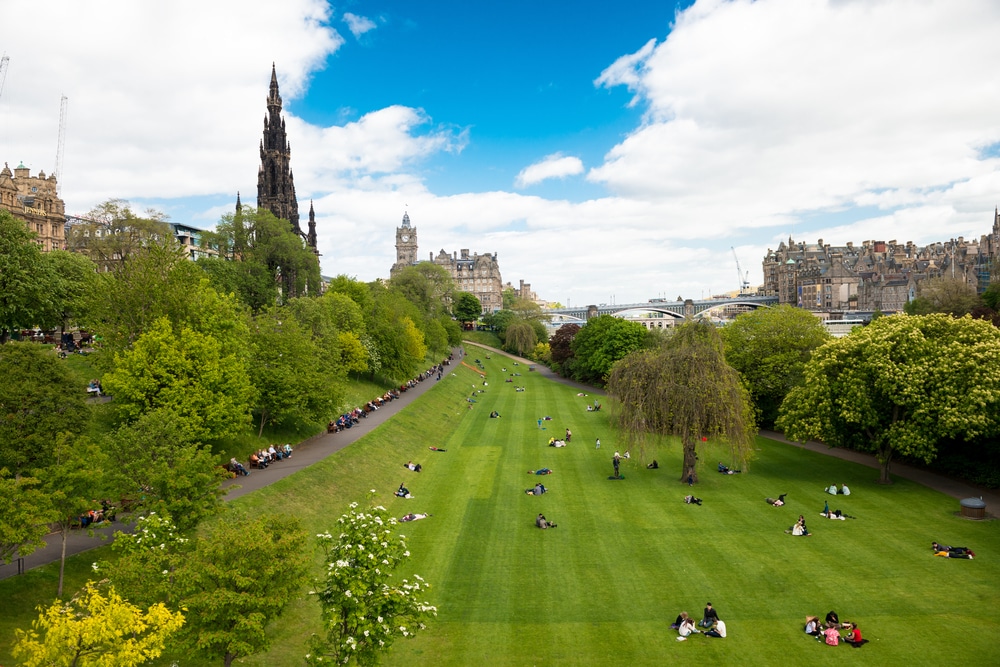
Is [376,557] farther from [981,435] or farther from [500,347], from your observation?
[500,347]

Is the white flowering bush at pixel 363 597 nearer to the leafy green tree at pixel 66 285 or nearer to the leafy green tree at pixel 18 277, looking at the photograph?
the leafy green tree at pixel 66 285

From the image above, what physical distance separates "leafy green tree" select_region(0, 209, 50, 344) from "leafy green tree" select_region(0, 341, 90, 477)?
22.6 m

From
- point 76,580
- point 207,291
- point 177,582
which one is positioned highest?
point 207,291

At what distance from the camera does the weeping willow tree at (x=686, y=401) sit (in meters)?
38.8

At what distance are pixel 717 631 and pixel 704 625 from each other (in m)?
0.53

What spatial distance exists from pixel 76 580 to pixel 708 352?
111ft

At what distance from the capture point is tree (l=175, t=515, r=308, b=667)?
1616 cm

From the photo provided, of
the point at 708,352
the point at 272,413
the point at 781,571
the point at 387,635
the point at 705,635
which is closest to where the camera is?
the point at 387,635

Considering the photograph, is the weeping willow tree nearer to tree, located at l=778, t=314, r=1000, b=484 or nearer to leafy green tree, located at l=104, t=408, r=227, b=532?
tree, located at l=778, t=314, r=1000, b=484

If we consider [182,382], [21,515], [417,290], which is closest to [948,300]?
[417,290]

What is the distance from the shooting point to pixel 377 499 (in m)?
37.8

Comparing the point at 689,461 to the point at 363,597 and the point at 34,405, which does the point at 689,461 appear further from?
the point at 34,405

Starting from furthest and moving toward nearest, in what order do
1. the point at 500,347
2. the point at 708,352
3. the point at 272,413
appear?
1. the point at 500,347
2. the point at 272,413
3. the point at 708,352

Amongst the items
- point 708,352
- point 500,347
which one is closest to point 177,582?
point 708,352
